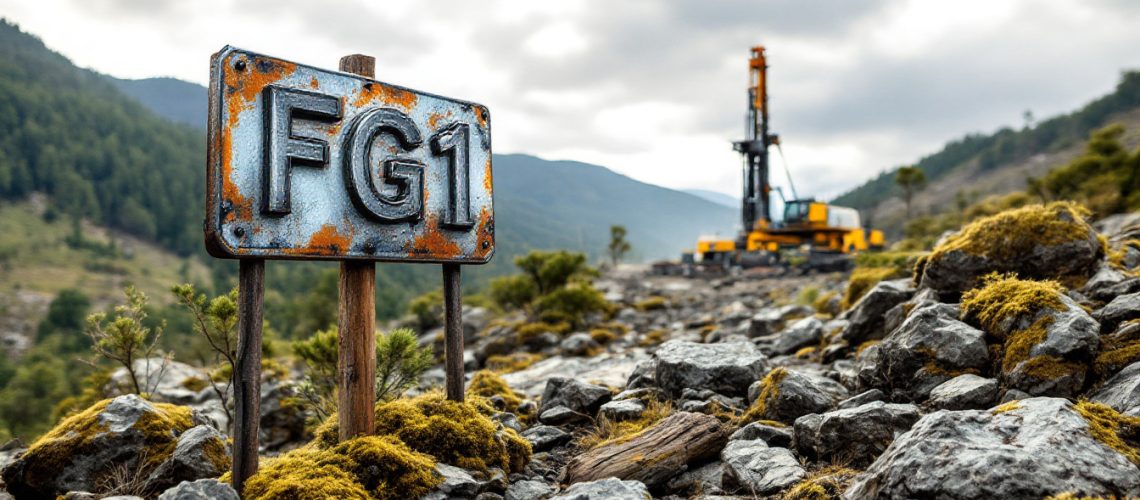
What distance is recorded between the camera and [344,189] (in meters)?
5.20

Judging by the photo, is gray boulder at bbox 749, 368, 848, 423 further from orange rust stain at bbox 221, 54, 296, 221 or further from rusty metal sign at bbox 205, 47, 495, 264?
orange rust stain at bbox 221, 54, 296, 221

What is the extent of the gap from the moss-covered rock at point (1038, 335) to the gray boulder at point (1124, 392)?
0.68 feet

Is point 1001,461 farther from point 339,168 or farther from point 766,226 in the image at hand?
point 766,226

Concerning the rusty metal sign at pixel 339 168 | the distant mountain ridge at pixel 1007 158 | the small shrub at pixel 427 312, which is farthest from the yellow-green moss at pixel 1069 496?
the distant mountain ridge at pixel 1007 158

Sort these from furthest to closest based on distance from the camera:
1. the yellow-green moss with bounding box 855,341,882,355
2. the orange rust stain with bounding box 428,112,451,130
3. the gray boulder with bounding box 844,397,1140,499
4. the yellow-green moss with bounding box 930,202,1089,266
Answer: the yellow-green moss with bounding box 855,341,882,355
the yellow-green moss with bounding box 930,202,1089,266
the orange rust stain with bounding box 428,112,451,130
the gray boulder with bounding box 844,397,1140,499

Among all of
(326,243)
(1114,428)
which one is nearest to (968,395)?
(1114,428)

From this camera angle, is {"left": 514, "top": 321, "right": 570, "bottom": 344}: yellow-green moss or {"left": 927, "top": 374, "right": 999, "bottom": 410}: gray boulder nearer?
{"left": 927, "top": 374, "right": 999, "bottom": 410}: gray boulder

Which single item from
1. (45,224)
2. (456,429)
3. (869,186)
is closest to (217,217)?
(456,429)

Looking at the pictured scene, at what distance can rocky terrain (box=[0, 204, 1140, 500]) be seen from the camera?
162 inches

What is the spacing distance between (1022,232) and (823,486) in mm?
5318

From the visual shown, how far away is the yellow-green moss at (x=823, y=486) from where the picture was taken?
15.1ft

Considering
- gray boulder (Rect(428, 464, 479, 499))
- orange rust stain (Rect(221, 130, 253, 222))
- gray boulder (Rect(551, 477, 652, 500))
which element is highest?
orange rust stain (Rect(221, 130, 253, 222))

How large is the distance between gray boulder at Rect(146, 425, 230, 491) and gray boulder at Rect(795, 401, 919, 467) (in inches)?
210

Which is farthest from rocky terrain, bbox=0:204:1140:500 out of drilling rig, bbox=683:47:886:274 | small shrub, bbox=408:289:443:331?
drilling rig, bbox=683:47:886:274
